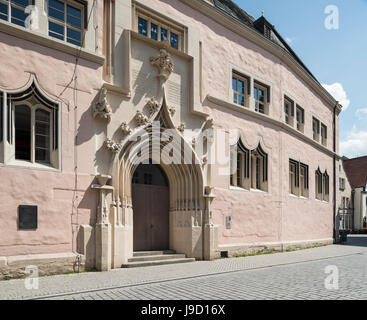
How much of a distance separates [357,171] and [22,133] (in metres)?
50.6

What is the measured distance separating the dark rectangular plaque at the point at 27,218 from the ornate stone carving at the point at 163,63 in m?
5.85

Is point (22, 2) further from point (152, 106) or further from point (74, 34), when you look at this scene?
point (152, 106)

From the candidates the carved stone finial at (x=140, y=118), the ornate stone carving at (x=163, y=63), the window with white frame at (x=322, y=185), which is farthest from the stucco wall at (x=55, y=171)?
the window with white frame at (x=322, y=185)

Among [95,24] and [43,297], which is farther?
[95,24]

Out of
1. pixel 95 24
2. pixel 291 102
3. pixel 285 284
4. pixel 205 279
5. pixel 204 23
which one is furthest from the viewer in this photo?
pixel 291 102

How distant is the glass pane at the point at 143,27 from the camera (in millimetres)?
12484

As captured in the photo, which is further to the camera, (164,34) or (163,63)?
(164,34)

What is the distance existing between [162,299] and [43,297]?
81.1 inches

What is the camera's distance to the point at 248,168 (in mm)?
16047

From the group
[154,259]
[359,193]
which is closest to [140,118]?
[154,259]

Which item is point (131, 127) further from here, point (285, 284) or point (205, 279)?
point (285, 284)

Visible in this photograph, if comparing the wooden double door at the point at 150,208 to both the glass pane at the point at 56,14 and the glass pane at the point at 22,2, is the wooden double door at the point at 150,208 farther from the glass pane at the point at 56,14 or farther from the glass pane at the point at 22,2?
the glass pane at the point at 22,2
